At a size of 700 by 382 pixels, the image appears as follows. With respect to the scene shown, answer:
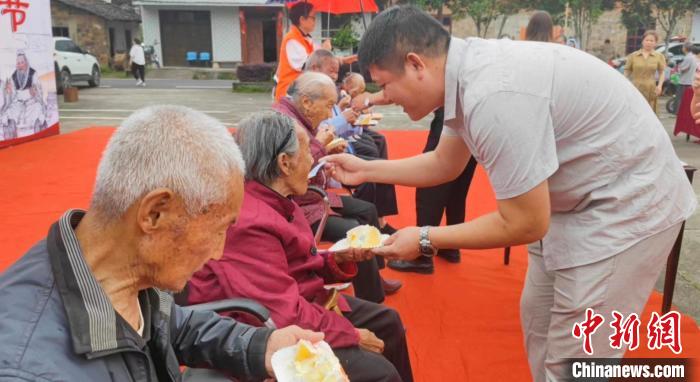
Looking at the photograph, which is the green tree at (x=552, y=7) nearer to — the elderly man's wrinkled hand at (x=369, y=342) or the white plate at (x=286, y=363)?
the elderly man's wrinkled hand at (x=369, y=342)

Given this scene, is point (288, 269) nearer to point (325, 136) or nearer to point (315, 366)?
point (315, 366)

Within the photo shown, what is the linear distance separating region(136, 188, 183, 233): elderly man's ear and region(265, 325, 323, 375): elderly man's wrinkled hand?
1.81 feet

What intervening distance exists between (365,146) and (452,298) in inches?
69.7

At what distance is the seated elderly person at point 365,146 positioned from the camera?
4.29m

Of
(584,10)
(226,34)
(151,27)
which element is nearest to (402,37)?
(226,34)

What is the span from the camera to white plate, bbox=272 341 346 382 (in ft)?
4.08

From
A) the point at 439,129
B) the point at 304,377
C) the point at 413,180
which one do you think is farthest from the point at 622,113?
the point at 439,129

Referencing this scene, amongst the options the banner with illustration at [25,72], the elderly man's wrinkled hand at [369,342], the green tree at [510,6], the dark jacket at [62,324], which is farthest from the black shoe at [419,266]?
the green tree at [510,6]

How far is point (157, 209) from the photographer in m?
1.02

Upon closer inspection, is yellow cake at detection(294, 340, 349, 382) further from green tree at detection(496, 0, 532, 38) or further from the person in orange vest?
green tree at detection(496, 0, 532, 38)

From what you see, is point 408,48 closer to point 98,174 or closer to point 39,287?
point 98,174

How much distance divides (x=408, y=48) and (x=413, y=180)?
2.80ft

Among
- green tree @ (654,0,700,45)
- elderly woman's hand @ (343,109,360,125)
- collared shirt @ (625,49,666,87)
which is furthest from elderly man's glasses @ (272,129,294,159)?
green tree @ (654,0,700,45)

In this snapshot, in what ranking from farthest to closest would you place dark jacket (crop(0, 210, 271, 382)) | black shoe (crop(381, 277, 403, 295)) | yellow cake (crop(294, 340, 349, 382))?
1. black shoe (crop(381, 277, 403, 295))
2. yellow cake (crop(294, 340, 349, 382))
3. dark jacket (crop(0, 210, 271, 382))
